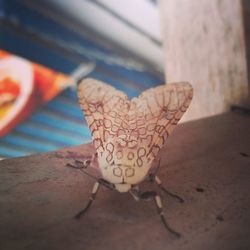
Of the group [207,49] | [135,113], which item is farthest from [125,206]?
[207,49]

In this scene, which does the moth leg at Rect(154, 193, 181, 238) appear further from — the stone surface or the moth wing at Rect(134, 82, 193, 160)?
the stone surface

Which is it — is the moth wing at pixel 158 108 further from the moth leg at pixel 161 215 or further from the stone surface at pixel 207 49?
the stone surface at pixel 207 49

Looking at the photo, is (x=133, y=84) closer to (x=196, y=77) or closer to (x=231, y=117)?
(x=196, y=77)

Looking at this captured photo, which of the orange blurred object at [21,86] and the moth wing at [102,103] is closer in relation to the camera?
the moth wing at [102,103]

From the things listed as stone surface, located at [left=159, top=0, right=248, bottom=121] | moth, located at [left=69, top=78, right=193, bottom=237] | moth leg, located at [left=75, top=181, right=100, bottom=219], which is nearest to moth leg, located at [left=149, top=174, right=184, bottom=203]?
moth, located at [left=69, top=78, right=193, bottom=237]

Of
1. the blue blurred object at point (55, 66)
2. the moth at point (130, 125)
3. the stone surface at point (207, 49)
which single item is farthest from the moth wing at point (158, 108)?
the blue blurred object at point (55, 66)

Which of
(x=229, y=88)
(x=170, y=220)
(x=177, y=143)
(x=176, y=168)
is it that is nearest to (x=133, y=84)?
(x=229, y=88)

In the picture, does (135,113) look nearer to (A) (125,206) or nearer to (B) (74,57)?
(A) (125,206)

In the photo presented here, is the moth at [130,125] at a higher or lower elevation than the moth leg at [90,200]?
higher
